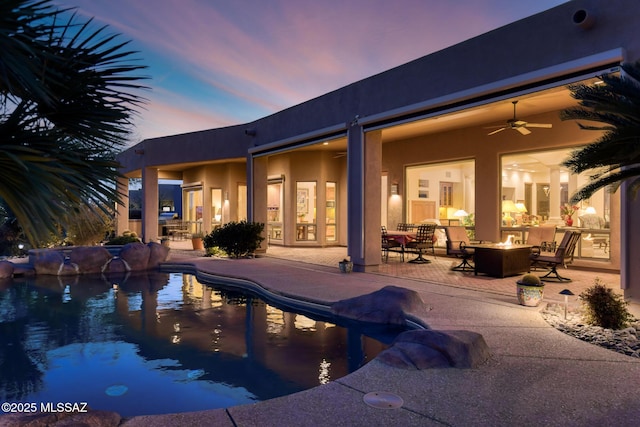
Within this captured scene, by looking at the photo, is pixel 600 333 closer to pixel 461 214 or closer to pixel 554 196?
pixel 554 196

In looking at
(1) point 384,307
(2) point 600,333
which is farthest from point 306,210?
(2) point 600,333

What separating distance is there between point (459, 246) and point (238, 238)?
243 inches

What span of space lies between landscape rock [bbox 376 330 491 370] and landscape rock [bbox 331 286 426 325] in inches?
68.5

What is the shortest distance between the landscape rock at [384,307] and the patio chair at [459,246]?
13.9 feet

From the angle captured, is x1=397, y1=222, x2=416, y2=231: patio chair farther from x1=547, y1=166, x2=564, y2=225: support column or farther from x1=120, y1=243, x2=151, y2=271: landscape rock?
x1=120, y1=243, x2=151, y2=271: landscape rock

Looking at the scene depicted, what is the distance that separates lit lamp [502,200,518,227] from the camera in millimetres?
11555

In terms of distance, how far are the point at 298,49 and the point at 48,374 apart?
1364 cm

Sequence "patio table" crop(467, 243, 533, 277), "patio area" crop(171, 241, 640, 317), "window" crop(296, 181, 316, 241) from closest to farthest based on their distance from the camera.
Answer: "patio area" crop(171, 241, 640, 317)
"patio table" crop(467, 243, 533, 277)
"window" crop(296, 181, 316, 241)

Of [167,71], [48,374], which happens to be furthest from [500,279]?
[167,71]

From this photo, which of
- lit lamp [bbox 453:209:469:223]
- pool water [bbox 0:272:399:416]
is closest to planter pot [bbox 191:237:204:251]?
pool water [bbox 0:272:399:416]

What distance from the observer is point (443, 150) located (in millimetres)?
12766

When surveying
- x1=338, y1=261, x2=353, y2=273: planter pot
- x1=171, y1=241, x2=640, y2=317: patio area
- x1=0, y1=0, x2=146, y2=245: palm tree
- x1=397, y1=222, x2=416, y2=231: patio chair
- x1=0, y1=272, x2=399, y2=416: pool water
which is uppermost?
x1=0, y1=0, x2=146, y2=245: palm tree

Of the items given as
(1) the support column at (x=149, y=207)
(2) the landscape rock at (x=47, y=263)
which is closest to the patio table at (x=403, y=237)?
(2) the landscape rock at (x=47, y=263)

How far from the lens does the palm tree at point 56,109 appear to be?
2301mm
